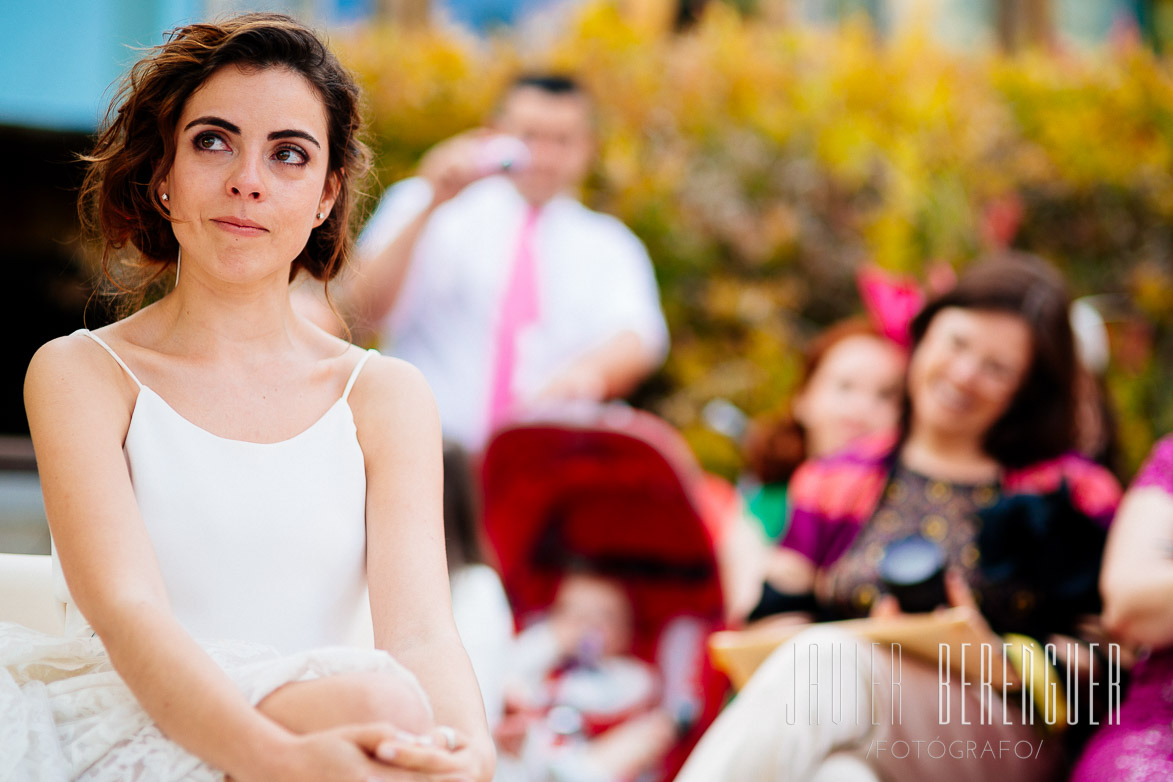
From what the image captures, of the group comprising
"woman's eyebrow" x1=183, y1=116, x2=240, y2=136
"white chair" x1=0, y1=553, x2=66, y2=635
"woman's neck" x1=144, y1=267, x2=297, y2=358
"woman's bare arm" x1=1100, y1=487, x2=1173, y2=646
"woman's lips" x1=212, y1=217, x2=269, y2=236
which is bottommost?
"woman's bare arm" x1=1100, y1=487, x2=1173, y2=646

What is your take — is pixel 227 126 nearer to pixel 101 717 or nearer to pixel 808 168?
pixel 101 717

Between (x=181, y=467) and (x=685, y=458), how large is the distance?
1.76 metres

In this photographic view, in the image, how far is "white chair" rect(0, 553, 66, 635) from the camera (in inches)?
54.6

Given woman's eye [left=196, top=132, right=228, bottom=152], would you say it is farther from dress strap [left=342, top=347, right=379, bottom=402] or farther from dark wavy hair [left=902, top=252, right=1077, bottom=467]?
dark wavy hair [left=902, top=252, right=1077, bottom=467]

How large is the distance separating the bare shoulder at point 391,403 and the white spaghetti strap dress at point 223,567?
0.02 metres

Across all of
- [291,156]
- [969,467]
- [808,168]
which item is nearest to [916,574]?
[969,467]

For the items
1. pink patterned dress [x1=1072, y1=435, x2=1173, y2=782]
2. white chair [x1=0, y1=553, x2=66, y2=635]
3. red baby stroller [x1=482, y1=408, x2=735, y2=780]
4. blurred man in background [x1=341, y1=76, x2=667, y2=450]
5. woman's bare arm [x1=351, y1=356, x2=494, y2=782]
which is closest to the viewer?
woman's bare arm [x1=351, y1=356, x2=494, y2=782]

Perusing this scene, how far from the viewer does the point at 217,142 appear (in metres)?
1.21

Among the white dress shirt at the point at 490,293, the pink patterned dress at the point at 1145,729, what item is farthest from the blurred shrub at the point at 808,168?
the pink patterned dress at the point at 1145,729

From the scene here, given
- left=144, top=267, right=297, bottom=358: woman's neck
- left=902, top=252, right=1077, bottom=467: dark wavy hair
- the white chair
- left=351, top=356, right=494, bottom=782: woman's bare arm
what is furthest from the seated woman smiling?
the white chair

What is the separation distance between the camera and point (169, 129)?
1211 millimetres

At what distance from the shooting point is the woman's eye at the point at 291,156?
122 cm

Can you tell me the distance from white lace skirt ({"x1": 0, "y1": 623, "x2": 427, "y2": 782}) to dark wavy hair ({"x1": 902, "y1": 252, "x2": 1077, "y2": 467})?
1.76 meters

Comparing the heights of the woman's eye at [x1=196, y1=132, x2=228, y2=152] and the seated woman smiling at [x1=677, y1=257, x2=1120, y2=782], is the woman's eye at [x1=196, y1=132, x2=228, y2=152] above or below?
above
